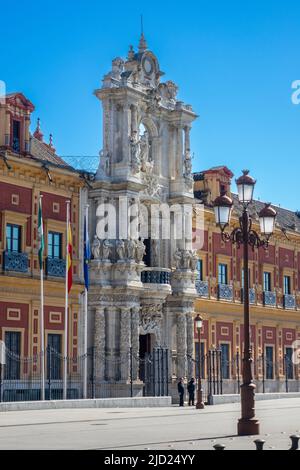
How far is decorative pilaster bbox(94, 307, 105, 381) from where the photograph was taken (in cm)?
3591

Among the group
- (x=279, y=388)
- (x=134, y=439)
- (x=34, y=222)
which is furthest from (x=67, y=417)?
(x=279, y=388)

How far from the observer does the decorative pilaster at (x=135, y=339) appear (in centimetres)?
A: 3634

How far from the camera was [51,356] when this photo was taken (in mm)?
34188

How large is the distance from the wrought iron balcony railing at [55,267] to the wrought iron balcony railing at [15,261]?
4.09 feet

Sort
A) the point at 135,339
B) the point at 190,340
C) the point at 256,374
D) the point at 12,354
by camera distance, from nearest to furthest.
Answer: the point at 12,354
the point at 135,339
the point at 190,340
the point at 256,374

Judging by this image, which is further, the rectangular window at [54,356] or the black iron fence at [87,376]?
the rectangular window at [54,356]

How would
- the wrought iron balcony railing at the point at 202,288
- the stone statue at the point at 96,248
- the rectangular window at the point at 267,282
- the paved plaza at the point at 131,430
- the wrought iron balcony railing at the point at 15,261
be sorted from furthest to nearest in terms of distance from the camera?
1. the rectangular window at the point at 267,282
2. the wrought iron balcony railing at the point at 202,288
3. the stone statue at the point at 96,248
4. the wrought iron balcony railing at the point at 15,261
5. the paved plaza at the point at 131,430

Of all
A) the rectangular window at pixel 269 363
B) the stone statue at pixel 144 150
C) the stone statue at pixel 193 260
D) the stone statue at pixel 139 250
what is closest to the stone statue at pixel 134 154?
the stone statue at pixel 144 150

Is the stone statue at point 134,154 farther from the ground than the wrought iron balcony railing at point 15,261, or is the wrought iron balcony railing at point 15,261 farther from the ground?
the stone statue at point 134,154

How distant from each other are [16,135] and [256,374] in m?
19.5

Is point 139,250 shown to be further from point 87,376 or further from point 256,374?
point 256,374

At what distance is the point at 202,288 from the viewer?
43719 millimetres

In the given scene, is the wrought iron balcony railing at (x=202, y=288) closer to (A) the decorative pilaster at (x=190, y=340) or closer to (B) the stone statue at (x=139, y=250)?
(A) the decorative pilaster at (x=190, y=340)

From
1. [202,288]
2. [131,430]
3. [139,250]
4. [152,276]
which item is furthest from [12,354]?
[202,288]
